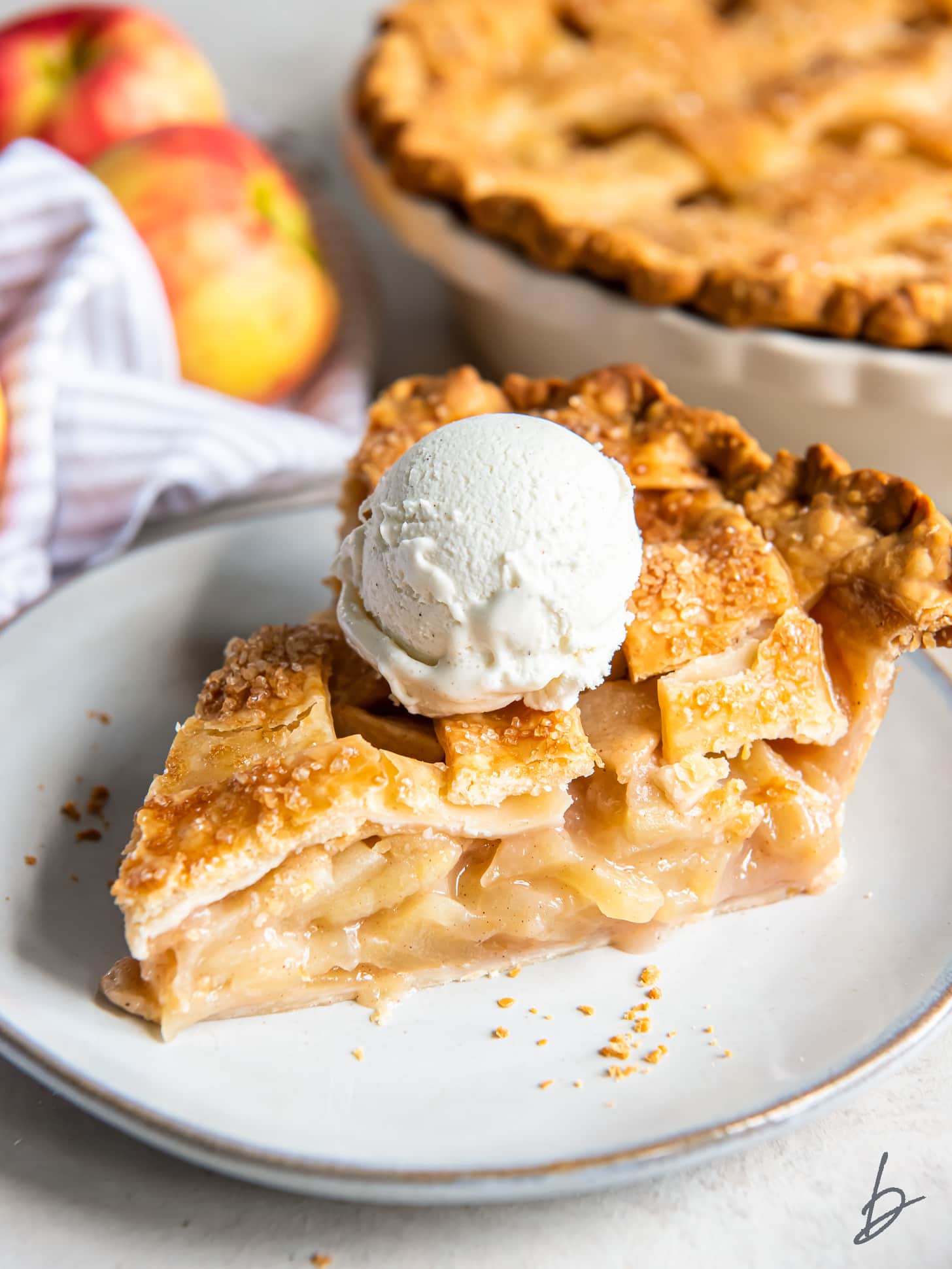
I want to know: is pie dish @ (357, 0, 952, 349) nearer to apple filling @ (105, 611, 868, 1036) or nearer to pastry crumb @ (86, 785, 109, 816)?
apple filling @ (105, 611, 868, 1036)

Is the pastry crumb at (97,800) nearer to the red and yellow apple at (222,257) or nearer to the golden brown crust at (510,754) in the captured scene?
the golden brown crust at (510,754)

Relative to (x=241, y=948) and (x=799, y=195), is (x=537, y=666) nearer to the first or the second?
(x=241, y=948)

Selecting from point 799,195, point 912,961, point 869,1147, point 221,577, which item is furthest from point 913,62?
point 869,1147

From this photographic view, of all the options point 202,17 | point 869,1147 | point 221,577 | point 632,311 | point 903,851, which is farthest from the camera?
point 202,17

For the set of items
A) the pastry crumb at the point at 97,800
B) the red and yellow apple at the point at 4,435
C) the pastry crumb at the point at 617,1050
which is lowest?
the pastry crumb at the point at 97,800

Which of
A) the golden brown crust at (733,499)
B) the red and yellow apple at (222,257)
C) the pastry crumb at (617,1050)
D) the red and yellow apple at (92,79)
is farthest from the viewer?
the red and yellow apple at (92,79)

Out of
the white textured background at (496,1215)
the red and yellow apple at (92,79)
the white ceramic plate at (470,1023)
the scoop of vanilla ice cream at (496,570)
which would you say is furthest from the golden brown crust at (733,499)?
the red and yellow apple at (92,79)
